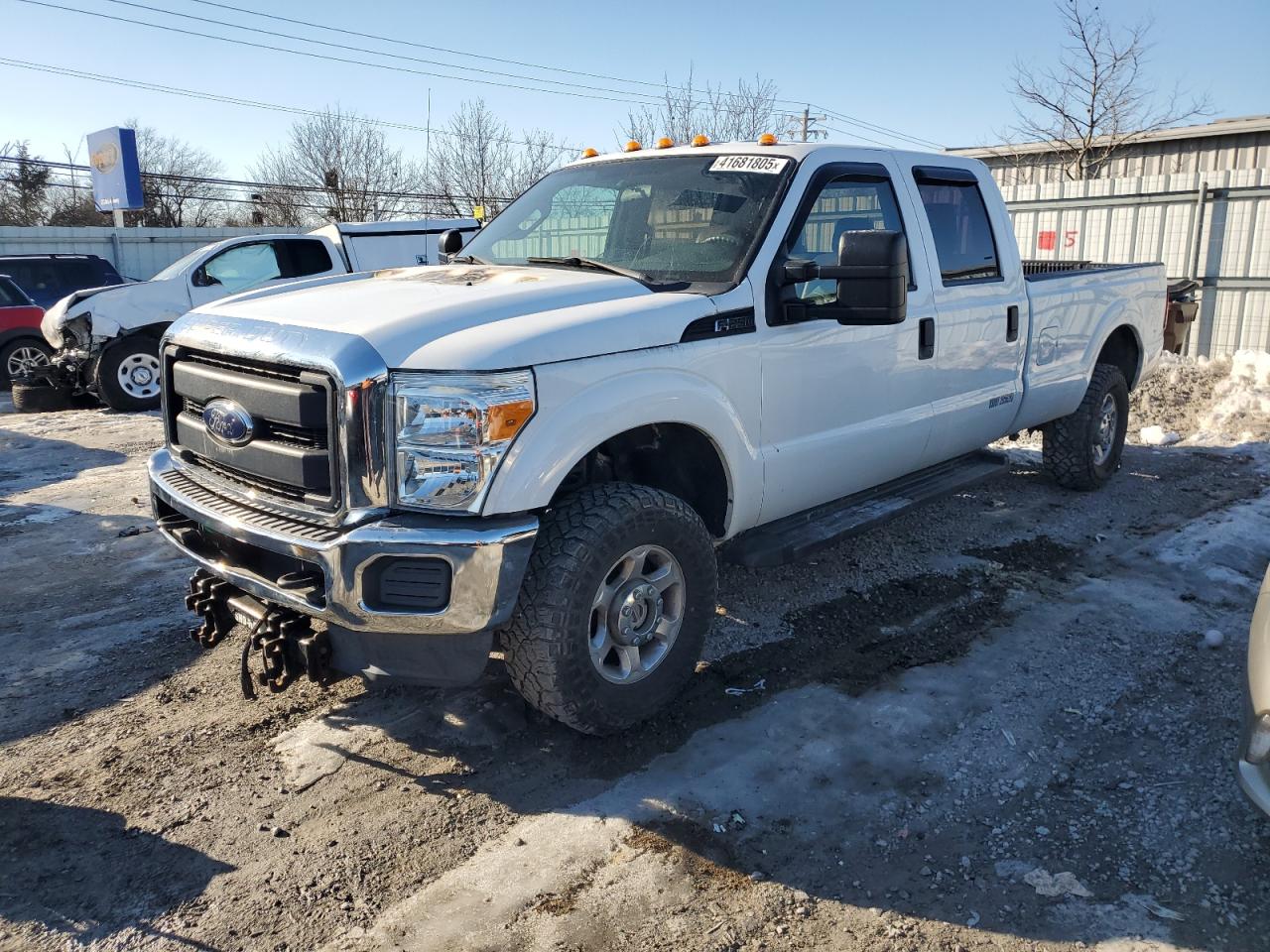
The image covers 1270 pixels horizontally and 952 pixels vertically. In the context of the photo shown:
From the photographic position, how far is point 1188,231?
13227 mm

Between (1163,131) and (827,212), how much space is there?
70.0 ft

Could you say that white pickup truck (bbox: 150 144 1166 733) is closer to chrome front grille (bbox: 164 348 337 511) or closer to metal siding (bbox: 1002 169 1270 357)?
chrome front grille (bbox: 164 348 337 511)

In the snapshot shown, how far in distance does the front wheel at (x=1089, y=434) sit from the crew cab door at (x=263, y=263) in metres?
8.78

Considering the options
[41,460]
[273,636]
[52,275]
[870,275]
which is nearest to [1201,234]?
[870,275]

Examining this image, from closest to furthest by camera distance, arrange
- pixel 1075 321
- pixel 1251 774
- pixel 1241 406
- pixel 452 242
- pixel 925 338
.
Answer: pixel 1251 774
pixel 925 338
pixel 452 242
pixel 1075 321
pixel 1241 406

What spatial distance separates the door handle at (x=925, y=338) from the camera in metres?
4.77

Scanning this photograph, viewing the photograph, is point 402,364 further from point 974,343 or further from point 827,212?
point 974,343

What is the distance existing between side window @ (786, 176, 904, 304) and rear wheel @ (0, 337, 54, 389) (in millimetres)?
12843

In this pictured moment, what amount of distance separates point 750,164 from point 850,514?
1692 mm

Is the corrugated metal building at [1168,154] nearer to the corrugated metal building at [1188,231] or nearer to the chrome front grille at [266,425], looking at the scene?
the corrugated metal building at [1188,231]

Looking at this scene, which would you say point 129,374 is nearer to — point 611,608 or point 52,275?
point 52,275

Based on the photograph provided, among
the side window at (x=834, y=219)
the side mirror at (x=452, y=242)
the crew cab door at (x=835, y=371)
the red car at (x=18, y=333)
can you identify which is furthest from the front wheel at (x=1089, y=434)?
the red car at (x=18, y=333)

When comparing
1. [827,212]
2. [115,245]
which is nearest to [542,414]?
[827,212]

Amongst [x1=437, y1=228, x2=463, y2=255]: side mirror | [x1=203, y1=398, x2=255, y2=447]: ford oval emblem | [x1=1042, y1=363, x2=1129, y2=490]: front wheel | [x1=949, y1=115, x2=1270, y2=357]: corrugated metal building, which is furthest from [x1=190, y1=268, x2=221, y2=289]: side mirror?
[x1=949, y1=115, x2=1270, y2=357]: corrugated metal building
